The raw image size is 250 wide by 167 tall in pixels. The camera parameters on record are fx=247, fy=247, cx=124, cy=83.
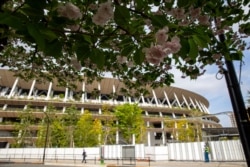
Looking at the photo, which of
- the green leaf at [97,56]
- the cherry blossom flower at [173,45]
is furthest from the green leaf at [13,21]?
the cherry blossom flower at [173,45]

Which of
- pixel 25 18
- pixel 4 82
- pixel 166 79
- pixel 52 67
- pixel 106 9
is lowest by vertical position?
pixel 25 18

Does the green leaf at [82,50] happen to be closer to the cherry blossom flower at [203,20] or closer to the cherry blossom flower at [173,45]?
the cherry blossom flower at [173,45]

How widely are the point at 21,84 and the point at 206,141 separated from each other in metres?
63.0

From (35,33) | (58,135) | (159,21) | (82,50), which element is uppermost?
(58,135)

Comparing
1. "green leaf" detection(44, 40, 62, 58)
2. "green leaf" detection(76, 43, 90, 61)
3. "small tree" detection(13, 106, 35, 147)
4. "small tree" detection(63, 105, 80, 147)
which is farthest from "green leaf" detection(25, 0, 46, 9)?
"small tree" detection(13, 106, 35, 147)

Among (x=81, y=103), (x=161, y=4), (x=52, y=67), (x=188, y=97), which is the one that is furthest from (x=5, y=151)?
(x=188, y=97)

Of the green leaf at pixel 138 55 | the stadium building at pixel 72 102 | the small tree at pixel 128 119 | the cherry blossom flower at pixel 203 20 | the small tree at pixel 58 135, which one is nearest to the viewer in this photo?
the green leaf at pixel 138 55

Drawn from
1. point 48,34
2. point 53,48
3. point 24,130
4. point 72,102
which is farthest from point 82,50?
point 72,102

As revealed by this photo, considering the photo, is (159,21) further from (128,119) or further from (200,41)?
(128,119)

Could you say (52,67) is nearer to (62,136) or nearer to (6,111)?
(62,136)

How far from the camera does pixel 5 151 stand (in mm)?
49719

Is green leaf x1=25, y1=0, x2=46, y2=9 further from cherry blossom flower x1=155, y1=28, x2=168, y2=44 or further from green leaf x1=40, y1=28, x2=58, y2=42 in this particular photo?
A: cherry blossom flower x1=155, y1=28, x2=168, y2=44

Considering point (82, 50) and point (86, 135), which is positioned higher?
point (86, 135)

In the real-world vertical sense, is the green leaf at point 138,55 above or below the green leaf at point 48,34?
above
